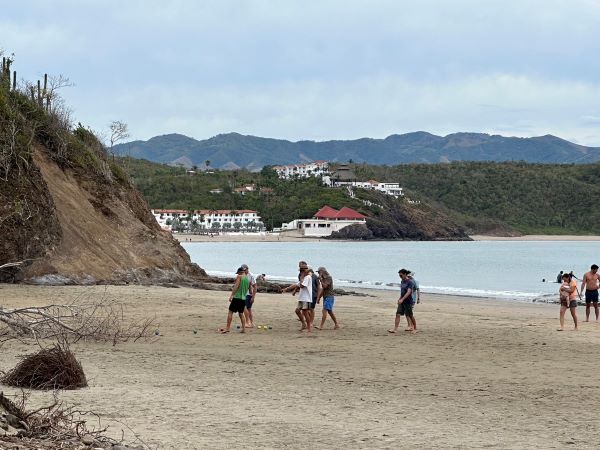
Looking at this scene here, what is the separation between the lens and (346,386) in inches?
414

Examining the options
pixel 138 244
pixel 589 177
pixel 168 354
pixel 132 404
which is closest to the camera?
pixel 132 404

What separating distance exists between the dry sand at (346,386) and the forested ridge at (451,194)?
134 metres

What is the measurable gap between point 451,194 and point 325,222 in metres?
48.3

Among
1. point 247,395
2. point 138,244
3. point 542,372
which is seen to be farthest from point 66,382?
point 138,244

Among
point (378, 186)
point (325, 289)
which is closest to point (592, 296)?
point (325, 289)

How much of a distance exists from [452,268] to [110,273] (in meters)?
41.0

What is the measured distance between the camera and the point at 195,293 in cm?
2503

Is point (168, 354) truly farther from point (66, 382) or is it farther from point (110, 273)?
point (110, 273)

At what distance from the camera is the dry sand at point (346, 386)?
7910 millimetres

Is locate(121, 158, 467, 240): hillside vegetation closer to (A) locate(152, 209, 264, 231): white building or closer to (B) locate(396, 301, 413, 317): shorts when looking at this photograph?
(A) locate(152, 209, 264, 231): white building

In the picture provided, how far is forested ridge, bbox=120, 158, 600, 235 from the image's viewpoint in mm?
154500

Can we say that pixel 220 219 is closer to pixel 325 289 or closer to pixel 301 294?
pixel 325 289

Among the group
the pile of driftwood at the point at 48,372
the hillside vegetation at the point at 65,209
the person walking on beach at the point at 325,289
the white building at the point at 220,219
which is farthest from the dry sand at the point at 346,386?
the white building at the point at 220,219

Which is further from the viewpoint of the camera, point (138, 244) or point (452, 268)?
point (452, 268)
